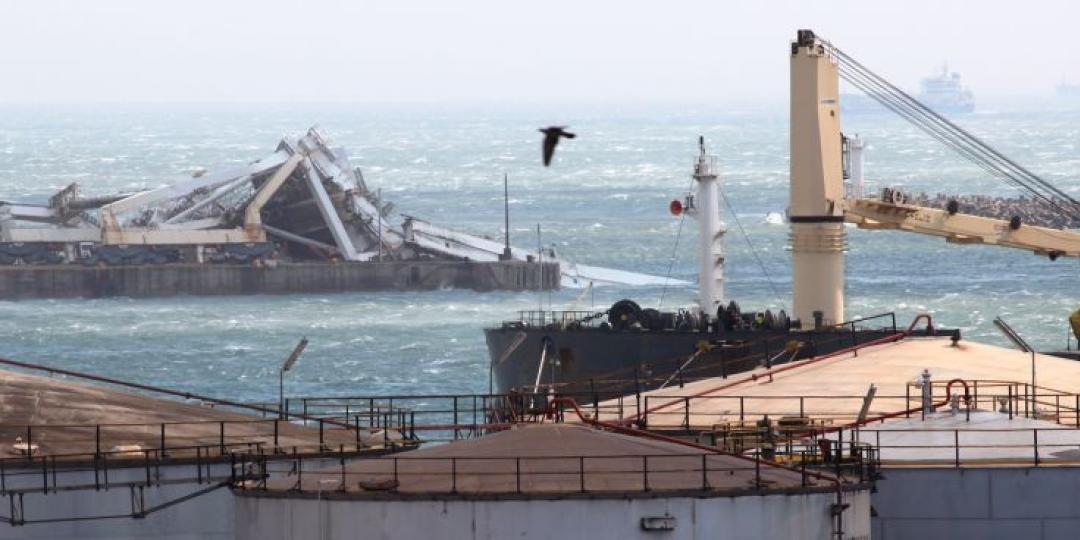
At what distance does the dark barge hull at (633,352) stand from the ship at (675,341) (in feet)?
0.08

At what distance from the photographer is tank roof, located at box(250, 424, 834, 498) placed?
36.2 meters

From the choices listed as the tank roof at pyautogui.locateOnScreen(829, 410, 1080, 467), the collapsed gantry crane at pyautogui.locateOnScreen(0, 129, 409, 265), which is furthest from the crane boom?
the collapsed gantry crane at pyautogui.locateOnScreen(0, 129, 409, 265)

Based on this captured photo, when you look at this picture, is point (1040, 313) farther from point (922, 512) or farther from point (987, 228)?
point (922, 512)

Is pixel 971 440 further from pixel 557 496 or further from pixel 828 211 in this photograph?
pixel 828 211

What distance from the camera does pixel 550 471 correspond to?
36938mm

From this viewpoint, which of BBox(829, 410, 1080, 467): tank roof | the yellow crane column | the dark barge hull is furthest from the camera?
the yellow crane column

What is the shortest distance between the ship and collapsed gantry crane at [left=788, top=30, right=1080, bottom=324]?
27.2 inches

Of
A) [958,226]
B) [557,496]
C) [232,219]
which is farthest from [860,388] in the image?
[232,219]

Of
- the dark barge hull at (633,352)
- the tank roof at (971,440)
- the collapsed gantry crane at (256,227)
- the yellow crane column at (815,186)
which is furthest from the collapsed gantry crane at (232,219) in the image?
the tank roof at (971,440)

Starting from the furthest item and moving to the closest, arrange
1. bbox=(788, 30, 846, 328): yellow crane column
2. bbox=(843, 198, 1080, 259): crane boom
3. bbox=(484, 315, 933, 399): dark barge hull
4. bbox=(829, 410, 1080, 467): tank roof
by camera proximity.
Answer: bbox=(843, 198, 1080, 259): crane boom, bbox=(788, 30, 846, 328): yellow crane column, bbox=(484, 315, 933, 399): dark barge hull, bbox=(829, 410, 1080, 467): tank roof

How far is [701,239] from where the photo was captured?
7962cm

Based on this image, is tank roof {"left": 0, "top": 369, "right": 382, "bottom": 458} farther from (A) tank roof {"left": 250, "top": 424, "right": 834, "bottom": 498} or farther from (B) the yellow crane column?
(B) the yellow crane column

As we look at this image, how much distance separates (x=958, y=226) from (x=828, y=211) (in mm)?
4198

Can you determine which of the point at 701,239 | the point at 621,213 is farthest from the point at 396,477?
the point at 621,213
